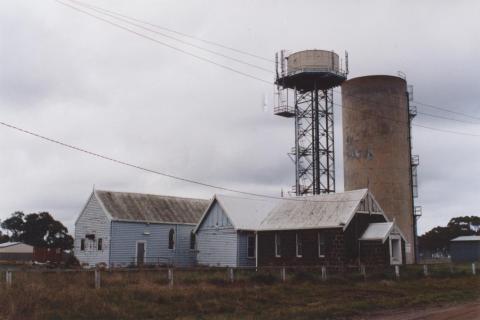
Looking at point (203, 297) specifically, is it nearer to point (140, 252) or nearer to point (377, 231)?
point (377, 231)

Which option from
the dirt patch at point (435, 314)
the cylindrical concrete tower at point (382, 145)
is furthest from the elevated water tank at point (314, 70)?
the dirt patch at point (435, 314)

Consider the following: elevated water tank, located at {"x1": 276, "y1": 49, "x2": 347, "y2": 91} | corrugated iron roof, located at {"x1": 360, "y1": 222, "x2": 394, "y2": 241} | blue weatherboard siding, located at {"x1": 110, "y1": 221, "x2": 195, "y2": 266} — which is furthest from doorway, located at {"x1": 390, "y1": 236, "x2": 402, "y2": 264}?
elevated water tank, located at {"x1": 276, "y1": 49, "x2": 347, "y2": 91}

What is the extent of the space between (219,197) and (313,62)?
18110 mm

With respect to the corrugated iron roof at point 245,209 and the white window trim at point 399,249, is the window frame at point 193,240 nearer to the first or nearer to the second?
the corrugated iron roof at point 245,209

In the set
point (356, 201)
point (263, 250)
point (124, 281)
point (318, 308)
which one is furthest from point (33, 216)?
point (318, 308)

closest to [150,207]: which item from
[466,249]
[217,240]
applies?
[217,240]

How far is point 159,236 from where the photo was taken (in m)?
45.5

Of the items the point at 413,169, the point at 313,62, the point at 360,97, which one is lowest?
the point at 413,169

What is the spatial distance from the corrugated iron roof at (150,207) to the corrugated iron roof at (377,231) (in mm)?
17264

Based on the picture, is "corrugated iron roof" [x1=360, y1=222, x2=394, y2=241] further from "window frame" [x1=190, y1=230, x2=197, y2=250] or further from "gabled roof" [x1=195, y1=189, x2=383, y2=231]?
"window frame" [x1=190, y1=230, x2=197, y2=250]

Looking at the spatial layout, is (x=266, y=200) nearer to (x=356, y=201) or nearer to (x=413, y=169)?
(x=356, y=201)

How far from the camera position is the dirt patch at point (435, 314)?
1670cm

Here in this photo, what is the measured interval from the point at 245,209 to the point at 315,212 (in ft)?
21.2

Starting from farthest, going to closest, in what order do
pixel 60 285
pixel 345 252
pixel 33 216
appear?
pixel 33 216
pixel 345 252
pixel 60 285
